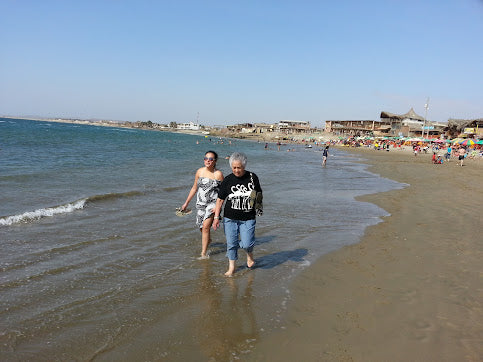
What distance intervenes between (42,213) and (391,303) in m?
7.00

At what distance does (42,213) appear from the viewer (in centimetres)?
715

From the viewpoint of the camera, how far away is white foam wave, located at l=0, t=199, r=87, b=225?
6.57m

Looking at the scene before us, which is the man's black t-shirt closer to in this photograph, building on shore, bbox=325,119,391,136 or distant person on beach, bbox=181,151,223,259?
distant person on beach, bbox=181,151,223,259

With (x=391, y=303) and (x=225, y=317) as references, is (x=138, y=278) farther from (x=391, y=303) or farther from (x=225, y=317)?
(x=391, y=303)

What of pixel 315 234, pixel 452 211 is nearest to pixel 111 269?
pixel 315 234

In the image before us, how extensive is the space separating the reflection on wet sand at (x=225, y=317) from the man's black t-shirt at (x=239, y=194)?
846 mm

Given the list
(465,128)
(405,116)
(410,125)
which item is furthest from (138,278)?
(405,116)

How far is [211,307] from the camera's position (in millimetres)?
3480

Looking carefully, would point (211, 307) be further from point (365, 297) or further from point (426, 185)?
point (426, 185)

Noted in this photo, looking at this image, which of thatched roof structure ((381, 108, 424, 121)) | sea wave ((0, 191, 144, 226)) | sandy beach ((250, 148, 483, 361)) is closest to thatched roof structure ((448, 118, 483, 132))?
thatched roof structure ((381, 108, 424, 121))

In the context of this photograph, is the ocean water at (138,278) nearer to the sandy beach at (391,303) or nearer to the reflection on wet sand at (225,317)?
the reflection on wet sand at (225,317)

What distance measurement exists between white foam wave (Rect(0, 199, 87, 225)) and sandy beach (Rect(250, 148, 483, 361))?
18.8ft

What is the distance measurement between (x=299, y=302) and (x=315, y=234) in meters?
2.93

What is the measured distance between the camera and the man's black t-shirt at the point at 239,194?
405 cm
